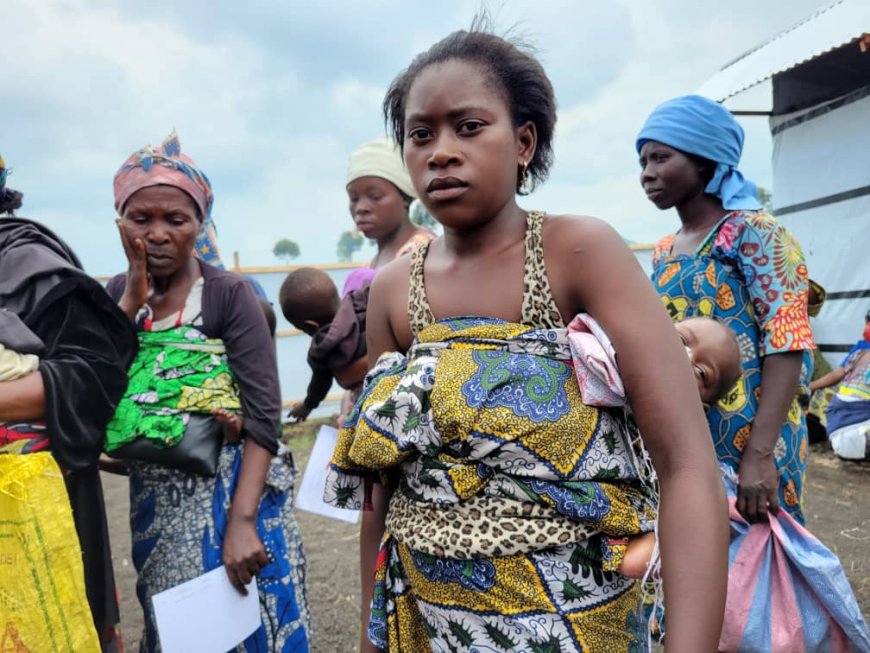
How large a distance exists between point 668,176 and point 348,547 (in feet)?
Result: 11.7

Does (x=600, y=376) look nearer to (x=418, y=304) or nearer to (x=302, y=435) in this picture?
(x=418, y=304)

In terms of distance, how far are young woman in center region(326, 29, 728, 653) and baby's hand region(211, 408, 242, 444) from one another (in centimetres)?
89

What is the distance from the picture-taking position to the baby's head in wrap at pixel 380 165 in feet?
9.20

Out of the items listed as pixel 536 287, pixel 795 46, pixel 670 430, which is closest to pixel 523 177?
pixel 536 287

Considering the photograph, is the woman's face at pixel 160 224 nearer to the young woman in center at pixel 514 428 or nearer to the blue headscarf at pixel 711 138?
the young woman in center at pixel 514 428

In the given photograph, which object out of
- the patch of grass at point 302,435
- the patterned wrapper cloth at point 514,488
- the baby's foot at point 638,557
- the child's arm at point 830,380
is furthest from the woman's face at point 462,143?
the patch of grass at point 302,435

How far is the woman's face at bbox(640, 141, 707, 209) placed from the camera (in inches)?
95.3

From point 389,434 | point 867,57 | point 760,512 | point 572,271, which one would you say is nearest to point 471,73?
point 572,271

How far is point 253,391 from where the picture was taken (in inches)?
85.2

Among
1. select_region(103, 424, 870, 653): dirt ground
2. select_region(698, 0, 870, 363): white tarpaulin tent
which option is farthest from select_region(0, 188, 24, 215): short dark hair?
select_region(698, 0, 870, 363): white tarpaulin tent

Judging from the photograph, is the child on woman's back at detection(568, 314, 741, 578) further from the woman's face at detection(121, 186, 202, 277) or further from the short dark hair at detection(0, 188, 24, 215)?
the short dark hair at detection(0, 188, 24, 215)

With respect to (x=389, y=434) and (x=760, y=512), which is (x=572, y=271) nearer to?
(x=389, y=434)

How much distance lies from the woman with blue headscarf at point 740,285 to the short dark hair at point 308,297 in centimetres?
133

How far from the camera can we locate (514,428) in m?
1.08
